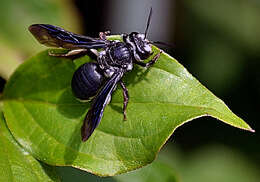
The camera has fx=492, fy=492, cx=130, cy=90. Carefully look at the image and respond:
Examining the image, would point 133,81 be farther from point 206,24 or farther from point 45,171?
point 206,24

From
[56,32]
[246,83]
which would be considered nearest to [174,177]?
[56,32]

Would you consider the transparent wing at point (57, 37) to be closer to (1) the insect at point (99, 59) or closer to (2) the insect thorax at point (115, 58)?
(1) the insect at point (99, 59)

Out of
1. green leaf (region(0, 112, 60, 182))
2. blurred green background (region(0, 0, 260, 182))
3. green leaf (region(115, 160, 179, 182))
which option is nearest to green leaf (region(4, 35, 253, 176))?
green leaf (region(0, 112, 60, 182))

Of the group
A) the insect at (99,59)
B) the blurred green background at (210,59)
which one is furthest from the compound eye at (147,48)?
the blurred green background at (210,59)

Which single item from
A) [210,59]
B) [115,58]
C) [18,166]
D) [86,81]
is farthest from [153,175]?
[210,59]

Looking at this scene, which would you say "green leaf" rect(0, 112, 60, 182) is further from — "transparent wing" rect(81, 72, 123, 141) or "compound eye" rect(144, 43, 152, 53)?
"compound eye" rect(144, 43, 152, 53)

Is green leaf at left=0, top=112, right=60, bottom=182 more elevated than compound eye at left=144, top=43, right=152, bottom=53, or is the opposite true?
compound eye at left=144, top=43, right=152, bottom=53
